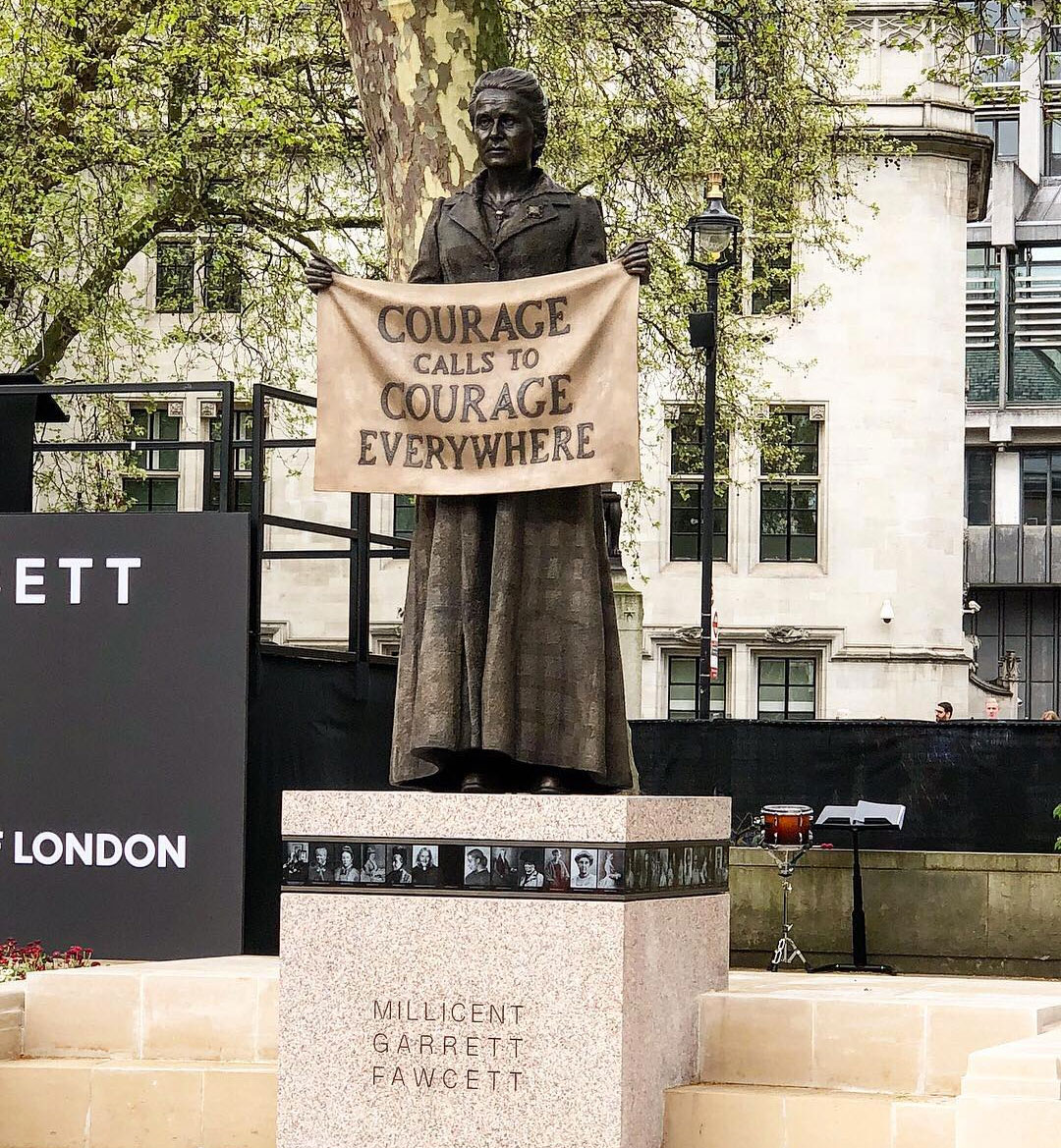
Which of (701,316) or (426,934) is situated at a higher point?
(701,316)

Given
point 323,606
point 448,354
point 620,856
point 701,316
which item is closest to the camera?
point 620,856

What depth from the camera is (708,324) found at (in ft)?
67.9

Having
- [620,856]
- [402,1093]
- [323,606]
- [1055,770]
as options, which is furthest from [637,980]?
[323,606]

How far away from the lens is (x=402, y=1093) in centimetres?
721

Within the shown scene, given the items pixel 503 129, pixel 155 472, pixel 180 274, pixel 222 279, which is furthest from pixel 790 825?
pixel 155 472

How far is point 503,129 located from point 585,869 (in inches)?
106

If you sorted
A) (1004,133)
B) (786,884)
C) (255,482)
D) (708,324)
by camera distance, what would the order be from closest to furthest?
1. (255,482)
2. (786,884)
3. (708,324)
4. (1004,133)

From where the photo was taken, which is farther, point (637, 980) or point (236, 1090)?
point (236, 1090)

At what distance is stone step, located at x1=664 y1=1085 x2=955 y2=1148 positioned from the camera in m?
7.10

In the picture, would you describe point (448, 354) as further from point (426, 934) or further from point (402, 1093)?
point (402, 1093)

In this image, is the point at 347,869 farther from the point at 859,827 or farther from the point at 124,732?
the point at 859,827

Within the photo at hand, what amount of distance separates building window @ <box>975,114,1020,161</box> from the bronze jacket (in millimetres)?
54248

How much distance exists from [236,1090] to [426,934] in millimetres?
1213

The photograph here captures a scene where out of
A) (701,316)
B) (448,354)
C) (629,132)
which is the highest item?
(629,132)
